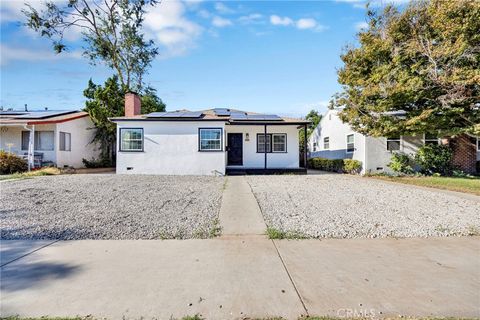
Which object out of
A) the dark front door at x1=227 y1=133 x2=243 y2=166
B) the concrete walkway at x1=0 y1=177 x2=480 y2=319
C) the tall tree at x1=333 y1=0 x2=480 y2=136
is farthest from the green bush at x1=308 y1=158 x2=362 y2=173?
the concrete walkway at x1=0 y1=177 x2=480 y2=319

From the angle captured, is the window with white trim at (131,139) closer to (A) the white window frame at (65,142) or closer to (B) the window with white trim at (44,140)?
(A) the white window frame at (65,142)

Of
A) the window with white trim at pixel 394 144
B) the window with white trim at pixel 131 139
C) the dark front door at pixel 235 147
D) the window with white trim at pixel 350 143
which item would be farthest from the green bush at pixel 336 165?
the window with white trim at pixel 131 139

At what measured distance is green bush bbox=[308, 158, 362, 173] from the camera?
15.5m

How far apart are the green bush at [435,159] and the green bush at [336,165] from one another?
3.16 meters

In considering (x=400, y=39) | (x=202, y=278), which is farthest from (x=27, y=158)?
(x=400, y=39)

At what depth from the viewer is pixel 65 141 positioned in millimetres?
16594

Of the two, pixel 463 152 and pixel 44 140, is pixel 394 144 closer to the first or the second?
pixel 463 152

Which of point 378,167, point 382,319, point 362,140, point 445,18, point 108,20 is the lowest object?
point 382,319

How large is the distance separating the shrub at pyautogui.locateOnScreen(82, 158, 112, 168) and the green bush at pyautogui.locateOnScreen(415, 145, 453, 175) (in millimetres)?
20139

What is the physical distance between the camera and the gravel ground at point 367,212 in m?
5.26

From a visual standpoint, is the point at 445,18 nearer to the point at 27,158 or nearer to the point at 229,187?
the point at 229,187

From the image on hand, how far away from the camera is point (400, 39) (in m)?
12.5

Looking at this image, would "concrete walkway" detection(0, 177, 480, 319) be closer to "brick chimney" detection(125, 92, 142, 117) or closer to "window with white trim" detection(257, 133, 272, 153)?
"window with white trim" detection(257, 133, 272, 153)

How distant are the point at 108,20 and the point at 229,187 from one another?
22.3 m
